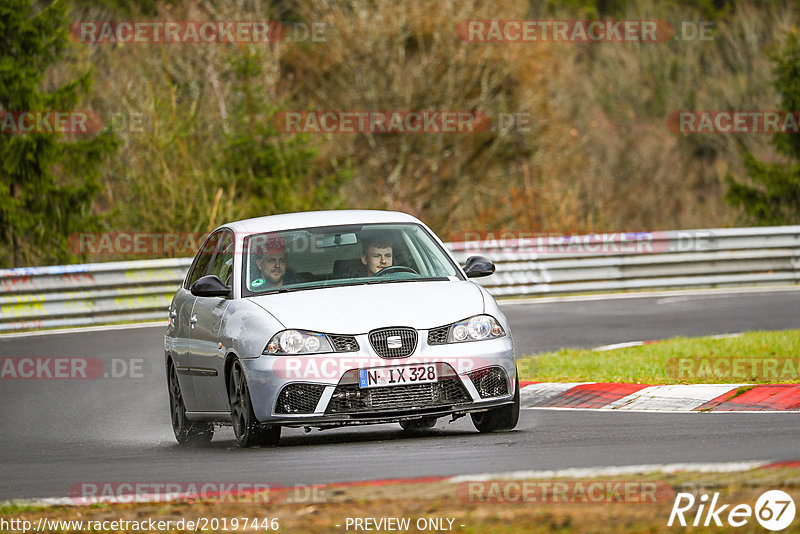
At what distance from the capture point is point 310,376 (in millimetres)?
8867

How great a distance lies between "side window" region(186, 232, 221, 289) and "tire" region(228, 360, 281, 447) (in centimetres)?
188

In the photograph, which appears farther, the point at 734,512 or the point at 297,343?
the point at 297,343

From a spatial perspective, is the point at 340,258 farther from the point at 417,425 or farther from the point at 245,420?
the point at 417,425

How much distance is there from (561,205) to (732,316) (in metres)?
10.0

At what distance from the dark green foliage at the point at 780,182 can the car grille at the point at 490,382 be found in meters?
21.6

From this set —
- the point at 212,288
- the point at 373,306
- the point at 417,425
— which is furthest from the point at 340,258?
the point at 417,425

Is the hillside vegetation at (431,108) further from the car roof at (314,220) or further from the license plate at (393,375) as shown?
the license plate at (393,375)

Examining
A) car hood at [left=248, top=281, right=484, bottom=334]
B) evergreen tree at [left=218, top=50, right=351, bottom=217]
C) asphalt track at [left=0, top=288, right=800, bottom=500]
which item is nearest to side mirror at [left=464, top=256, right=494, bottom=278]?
car hood at [left=248, top=281, right=484, bottom=334]

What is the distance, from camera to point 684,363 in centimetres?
1331

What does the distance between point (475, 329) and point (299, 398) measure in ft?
3.93

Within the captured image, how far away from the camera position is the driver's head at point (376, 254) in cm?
996

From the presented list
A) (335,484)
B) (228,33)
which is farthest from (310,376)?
(228,33)

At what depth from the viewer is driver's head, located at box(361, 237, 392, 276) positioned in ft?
32.7

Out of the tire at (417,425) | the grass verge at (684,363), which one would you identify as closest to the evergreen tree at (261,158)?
the grass verge at (684,363)
